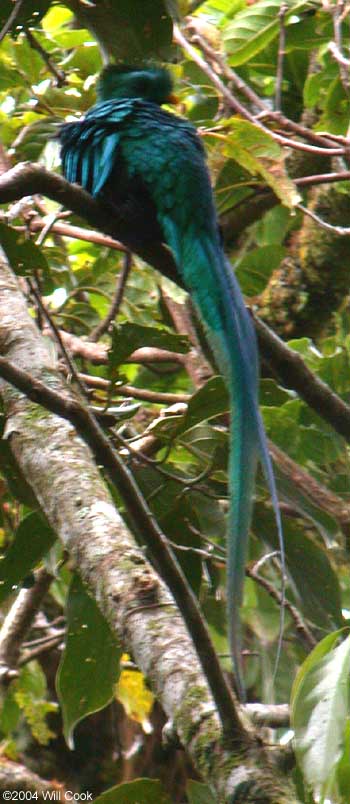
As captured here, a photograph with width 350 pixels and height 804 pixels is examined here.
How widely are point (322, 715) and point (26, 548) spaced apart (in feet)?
3.34

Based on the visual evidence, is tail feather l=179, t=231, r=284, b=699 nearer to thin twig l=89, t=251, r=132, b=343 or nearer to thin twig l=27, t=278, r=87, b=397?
thin twig l=27, t=278, r=87, b=397

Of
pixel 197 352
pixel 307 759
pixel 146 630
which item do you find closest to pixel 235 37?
pixel 197 352

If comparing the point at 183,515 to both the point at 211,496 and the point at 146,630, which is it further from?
the point at 146,630

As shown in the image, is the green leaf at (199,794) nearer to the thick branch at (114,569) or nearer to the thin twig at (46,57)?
the thick branch at (114,569)

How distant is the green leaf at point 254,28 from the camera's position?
11.2ft

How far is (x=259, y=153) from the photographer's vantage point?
2.99m

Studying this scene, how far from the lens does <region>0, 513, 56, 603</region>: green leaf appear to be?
2418mm

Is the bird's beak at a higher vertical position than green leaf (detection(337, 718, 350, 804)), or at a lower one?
higher

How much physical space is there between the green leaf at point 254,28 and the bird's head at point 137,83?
0.33 m

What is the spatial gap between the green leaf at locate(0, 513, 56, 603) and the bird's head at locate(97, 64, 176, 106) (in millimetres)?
1430

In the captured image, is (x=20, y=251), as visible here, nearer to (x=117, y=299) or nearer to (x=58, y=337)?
(x=58, y=337)

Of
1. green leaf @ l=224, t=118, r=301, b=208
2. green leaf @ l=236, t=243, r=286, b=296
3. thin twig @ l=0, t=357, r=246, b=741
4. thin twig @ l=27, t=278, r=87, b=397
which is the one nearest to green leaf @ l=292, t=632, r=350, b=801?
thin twig @ l=0, t=357, r=246, b=741

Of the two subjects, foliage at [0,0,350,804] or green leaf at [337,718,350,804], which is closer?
green leaf at [337,718,350,804]

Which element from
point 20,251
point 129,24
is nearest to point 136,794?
point 20,251
